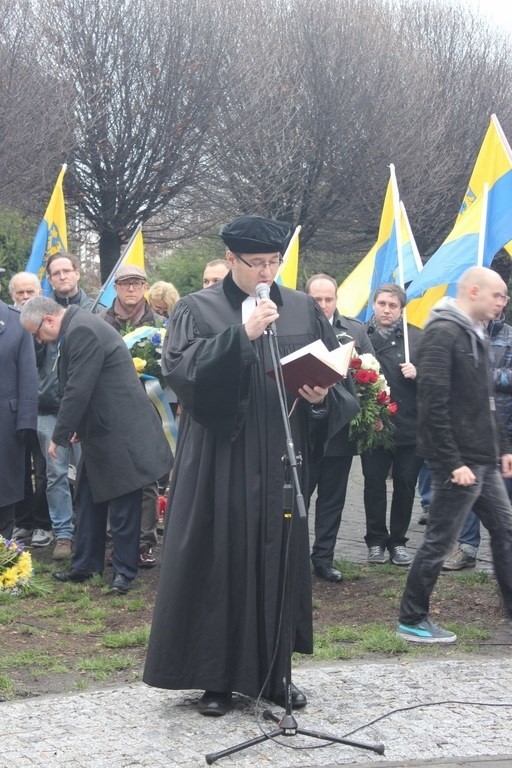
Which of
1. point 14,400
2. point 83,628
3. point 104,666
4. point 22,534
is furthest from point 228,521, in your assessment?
point 22,534

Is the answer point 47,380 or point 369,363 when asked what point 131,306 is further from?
point 369,363

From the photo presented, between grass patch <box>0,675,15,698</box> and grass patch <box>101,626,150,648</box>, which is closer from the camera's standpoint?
grass patch <box>0,675,15,698</box>

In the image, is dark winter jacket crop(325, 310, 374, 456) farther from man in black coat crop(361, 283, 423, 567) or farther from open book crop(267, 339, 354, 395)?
open book crop(267, 339, 354, 395)

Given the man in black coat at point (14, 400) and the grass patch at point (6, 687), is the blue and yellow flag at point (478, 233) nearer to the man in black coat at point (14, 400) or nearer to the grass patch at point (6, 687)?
the man in black coat at point (14, 400)

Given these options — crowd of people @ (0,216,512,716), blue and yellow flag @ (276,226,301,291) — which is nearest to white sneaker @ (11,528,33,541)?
crowd of people @ (0,216,512,716)

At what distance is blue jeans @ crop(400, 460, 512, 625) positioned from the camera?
5.94 m

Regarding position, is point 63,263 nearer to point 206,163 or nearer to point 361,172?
point 206,163

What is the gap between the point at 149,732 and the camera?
14.8 ft

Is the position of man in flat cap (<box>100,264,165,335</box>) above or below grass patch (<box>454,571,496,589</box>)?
above

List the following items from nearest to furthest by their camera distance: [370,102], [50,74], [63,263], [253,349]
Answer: [253,349] < [63,263] < [50,74] < [370,102]

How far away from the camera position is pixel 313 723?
4.64 m

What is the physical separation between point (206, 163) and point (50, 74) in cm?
387

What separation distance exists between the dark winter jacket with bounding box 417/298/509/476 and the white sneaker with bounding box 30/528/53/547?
3.83 meters

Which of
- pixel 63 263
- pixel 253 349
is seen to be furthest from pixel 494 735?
pixel 63 263
